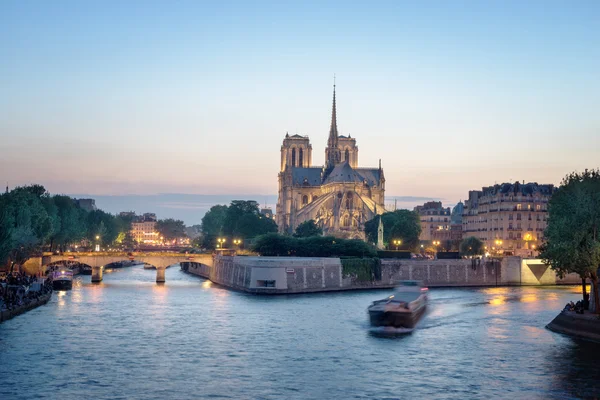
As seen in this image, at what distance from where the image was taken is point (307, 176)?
7195 inches

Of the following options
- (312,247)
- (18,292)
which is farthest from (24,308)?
(312,247)

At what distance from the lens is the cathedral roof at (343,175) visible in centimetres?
16538

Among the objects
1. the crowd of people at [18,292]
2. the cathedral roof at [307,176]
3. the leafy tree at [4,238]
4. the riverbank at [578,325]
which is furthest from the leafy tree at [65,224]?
the riverbank at [578,325]

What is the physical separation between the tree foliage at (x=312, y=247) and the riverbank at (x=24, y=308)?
36.2m

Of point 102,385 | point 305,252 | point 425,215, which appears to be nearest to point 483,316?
point 102,385

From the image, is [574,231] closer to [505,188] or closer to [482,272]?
[482,272]

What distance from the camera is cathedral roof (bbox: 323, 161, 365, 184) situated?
165375mm

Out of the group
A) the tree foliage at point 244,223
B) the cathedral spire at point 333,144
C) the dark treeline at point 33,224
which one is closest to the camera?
the dark treeline at point 33,224

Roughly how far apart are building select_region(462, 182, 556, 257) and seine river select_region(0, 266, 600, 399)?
5201 cm

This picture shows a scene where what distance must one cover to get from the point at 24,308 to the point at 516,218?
79634 mm

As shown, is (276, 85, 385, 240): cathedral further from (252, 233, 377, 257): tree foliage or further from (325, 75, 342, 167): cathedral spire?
(252, 233, 377, 257): tree foliage

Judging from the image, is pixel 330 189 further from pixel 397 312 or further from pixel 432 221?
pixel 397 312

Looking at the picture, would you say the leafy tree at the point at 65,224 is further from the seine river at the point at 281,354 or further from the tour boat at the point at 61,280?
the seine river at the point at 281,354

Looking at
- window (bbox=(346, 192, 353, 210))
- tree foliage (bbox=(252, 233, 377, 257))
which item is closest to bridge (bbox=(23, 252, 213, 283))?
tree foliage (bbox=(252, 233, 377, 257))
